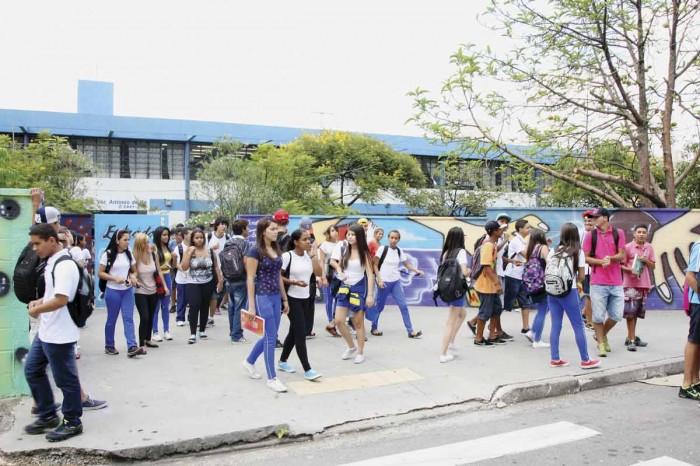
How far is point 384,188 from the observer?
3139 centimetres

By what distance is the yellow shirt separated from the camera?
7.43 metres

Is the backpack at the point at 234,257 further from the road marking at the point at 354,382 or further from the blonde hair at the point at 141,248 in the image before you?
the road marking at the point at 354,382

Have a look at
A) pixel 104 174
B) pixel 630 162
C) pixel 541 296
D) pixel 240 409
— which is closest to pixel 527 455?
pixel 240 409

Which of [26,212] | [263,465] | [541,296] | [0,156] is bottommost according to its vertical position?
[263,465]

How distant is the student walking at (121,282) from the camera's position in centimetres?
691

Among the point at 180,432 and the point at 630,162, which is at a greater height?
the point at 630,162

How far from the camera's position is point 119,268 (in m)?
6.94

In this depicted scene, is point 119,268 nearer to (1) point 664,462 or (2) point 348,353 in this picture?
(2) point 348,353

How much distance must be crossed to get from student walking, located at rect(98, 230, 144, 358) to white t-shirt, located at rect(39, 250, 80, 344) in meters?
2.46

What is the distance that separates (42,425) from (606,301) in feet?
21.0

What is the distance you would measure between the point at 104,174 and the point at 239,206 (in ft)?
51.4

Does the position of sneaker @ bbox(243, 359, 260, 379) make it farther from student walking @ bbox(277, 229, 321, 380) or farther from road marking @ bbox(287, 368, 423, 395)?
student walking @ bbox(277, 229, 321, 380)

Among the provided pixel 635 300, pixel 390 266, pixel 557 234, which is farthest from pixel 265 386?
pixel 557 234

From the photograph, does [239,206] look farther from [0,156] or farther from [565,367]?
[565,367]
